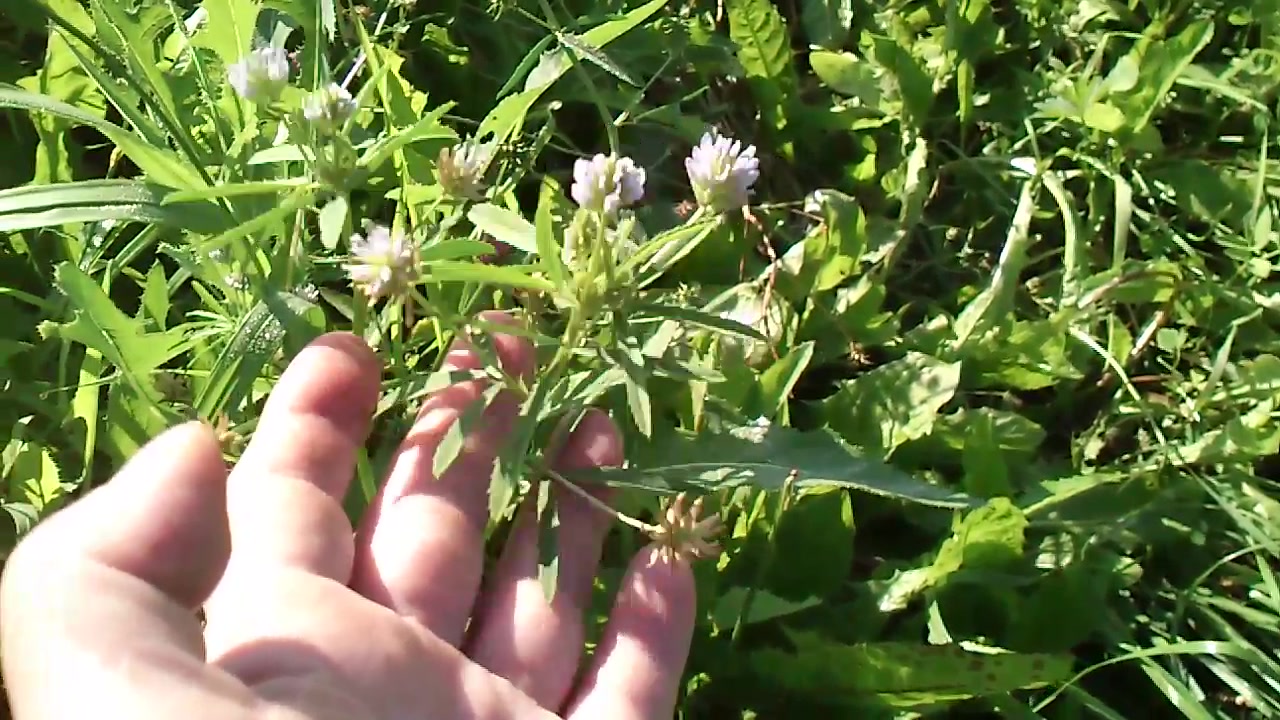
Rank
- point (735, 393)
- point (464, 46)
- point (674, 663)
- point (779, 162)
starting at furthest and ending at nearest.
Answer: point (779, 162) < point (464, 46) < point (735, 393) < point (674, 663)

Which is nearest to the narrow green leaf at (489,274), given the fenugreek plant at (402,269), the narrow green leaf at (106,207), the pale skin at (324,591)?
the fenugreek plant at (402,269)

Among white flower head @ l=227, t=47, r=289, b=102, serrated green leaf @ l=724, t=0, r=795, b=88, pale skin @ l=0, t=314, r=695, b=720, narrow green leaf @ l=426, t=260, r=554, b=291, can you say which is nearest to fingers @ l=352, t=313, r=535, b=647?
pale skin @ l=0, t=314, r=695, b=720

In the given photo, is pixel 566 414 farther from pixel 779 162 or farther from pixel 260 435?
pixel 779 162

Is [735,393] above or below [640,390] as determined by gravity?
below

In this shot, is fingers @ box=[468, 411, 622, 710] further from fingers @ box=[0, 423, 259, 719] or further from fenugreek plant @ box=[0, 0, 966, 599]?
fingers @ box=[0, 423, 259, 719]

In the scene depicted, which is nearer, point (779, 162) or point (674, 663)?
point (674, 663)

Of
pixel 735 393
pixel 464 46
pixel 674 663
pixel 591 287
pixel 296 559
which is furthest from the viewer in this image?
pixel 464 46

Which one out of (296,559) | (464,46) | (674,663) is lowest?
(674,663)

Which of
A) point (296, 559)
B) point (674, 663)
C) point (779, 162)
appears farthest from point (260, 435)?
point (779, 162)
